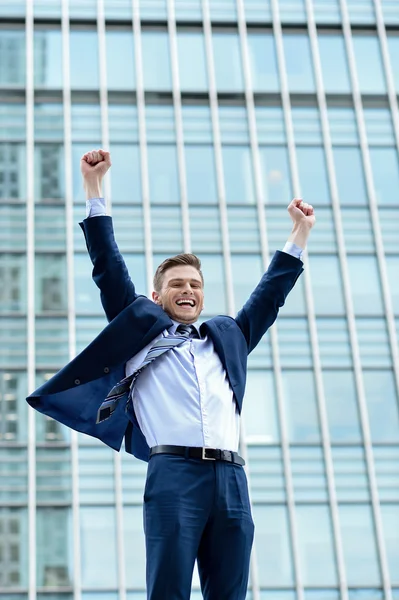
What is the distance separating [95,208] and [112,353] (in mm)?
677

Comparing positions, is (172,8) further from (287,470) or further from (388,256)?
(287,470)

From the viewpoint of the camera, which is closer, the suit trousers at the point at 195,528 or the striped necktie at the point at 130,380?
the suit trousers at the point at 195,528

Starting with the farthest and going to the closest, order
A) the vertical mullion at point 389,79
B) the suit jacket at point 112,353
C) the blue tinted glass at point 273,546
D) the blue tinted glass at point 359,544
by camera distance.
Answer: the vertical mullion at point 389,79
the blue tinted glass at point 359,544
the blue tinted glass at point 273,546
the suit jacket at point 112,353

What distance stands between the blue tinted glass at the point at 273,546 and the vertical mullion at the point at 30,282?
4.12 m

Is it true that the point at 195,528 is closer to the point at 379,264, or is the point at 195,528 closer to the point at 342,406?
the point at 342,406

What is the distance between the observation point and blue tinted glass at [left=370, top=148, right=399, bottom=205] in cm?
2450

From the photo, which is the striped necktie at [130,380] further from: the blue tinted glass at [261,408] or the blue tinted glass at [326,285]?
the blue tinted glass at [326,285]

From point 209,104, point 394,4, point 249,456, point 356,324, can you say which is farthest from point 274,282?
point 394,4

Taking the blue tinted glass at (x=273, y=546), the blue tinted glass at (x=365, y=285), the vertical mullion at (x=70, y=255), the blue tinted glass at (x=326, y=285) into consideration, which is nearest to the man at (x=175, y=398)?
the blue tinted glass at (x=273, y=546)

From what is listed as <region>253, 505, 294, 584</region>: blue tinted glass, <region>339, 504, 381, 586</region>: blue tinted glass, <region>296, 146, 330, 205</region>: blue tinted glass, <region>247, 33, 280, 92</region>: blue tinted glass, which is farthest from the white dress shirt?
<region>247, 33, 280, 92</region>: blue tinted glass

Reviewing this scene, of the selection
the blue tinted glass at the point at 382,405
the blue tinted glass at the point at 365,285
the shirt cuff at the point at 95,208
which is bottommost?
the shirt cuff at the point at 95,208

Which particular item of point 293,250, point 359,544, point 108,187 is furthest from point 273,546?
point 293,250

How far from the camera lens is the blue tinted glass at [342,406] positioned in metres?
22.0

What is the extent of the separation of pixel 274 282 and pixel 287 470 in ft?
54.2
